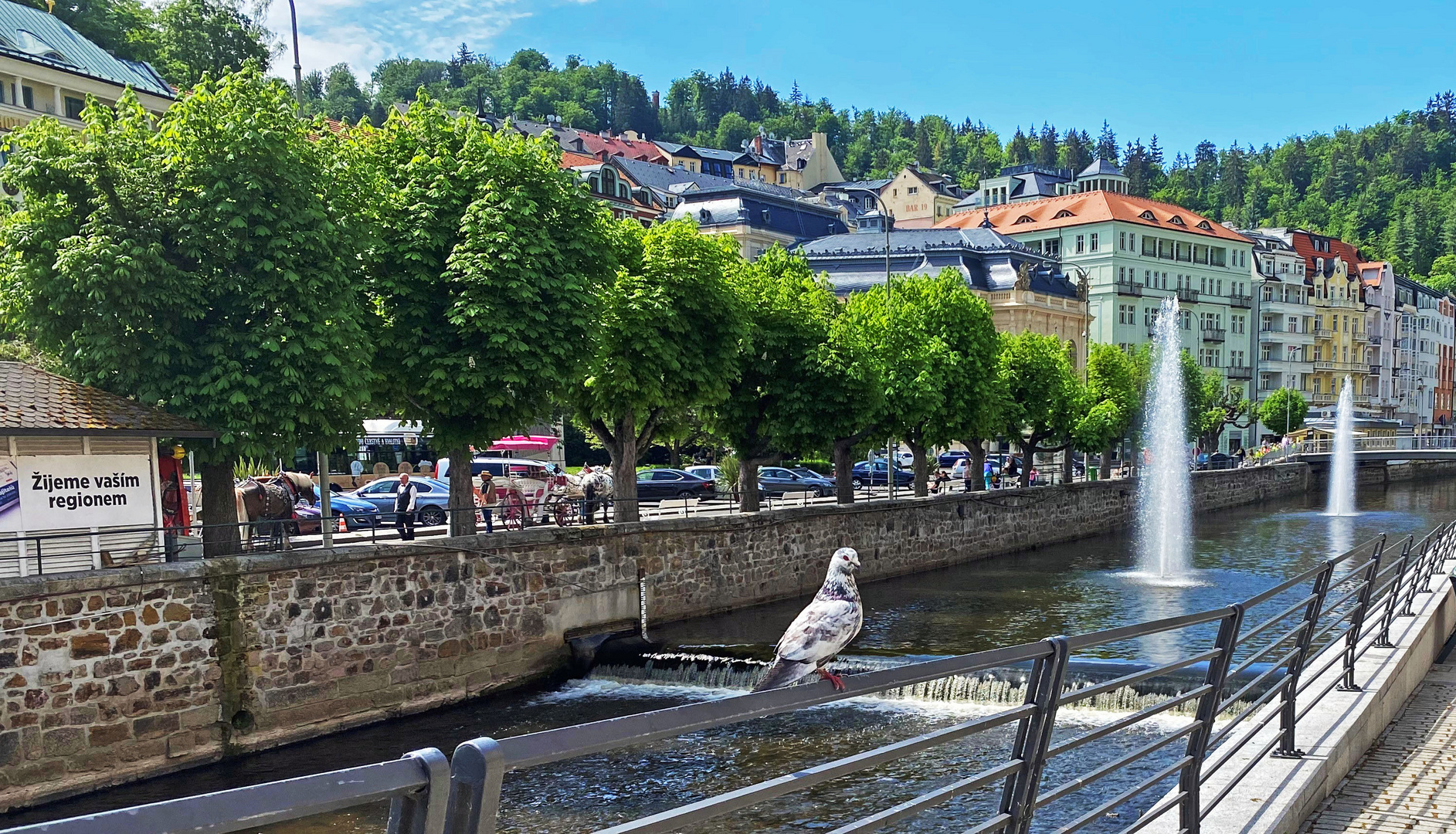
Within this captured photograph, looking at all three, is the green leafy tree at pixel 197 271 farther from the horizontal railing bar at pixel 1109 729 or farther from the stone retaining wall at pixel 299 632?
the horizontal railing bar at pixel 1109 729

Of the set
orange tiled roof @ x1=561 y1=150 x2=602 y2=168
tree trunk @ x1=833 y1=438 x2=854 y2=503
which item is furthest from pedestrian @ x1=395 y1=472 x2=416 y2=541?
orange tiled roof @ x1=561 y1=150 x2=602 y2=168

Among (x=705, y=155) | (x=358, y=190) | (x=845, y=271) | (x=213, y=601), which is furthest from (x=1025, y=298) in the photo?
(x=705, y=155)

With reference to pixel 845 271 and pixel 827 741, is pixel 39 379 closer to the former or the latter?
pixel 827 741

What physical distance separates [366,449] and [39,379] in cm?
3476

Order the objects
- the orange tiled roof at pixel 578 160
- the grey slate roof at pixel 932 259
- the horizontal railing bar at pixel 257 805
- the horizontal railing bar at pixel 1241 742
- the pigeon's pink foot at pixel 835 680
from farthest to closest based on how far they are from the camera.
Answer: the orange tiled roof at pixel 578 160
the grey slate roof at pixel 932 259
the horizontal railing bar at pixel 1241 742
the pigeon's pink foot at pixel 835 680
the horizontal railing bar at pixel 257 805

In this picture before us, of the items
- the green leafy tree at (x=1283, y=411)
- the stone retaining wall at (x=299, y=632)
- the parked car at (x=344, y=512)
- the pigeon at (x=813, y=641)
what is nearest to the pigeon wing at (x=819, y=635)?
the pigeon at (x=813, y=641)

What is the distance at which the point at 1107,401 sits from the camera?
199 feet

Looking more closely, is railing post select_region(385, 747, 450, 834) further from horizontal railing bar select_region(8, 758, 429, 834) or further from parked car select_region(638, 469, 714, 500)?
parked car select_region(638, 469, 714, 500)

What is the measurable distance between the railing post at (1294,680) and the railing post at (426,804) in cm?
582

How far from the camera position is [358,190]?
914 inches

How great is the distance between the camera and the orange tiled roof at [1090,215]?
98.8 meters

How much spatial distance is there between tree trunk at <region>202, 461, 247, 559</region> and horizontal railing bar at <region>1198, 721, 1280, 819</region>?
1746 cm

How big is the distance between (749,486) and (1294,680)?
27.8 m

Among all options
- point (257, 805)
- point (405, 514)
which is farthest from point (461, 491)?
point (257, 805)
